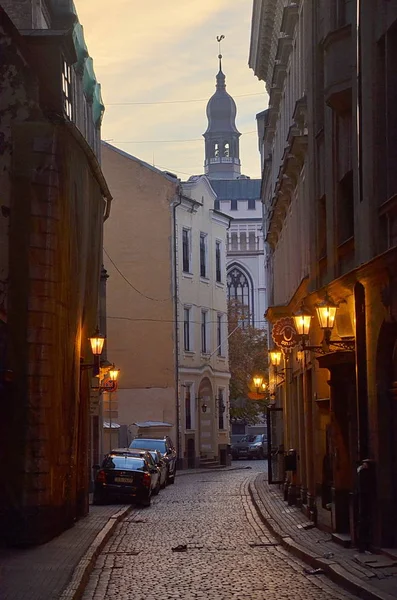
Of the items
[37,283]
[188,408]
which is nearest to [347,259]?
[37,283]

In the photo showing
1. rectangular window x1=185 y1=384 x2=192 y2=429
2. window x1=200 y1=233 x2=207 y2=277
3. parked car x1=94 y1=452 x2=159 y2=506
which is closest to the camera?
parked car x1=94 y1=452 x2=159 y2=506

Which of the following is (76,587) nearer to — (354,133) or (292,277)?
(354,133)

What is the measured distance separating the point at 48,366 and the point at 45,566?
463cm

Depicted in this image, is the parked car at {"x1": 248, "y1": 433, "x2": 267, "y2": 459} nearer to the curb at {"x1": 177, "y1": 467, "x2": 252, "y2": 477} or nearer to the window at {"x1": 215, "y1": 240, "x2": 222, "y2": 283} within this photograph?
the window at {"x1": 215, "y1": 240, "x2": 222, "y2": 283}

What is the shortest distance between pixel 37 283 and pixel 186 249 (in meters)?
40.8

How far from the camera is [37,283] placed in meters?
20.5

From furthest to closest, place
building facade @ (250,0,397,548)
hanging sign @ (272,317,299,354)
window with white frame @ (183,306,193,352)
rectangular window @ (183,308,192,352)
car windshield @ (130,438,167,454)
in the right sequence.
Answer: window with white frame @ (183,306,193,352), rectangular window @ (183,308,192,352), car windshield @ (130,438,167,454), hanging sign @ (272,317,299,354), building facade @ (250,0,397,548)

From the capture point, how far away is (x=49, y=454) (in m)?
20.3

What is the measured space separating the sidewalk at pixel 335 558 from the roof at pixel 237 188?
353ft

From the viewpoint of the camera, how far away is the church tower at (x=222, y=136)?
531ft

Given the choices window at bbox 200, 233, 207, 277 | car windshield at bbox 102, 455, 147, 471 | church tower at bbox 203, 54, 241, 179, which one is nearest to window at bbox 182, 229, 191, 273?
window at bbox 200, 233, 207, 277

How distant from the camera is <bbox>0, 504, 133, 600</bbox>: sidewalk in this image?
1375 centimetres

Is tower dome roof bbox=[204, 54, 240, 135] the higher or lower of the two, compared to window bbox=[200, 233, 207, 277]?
higher

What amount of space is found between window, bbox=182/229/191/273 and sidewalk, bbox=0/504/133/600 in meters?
36.9
